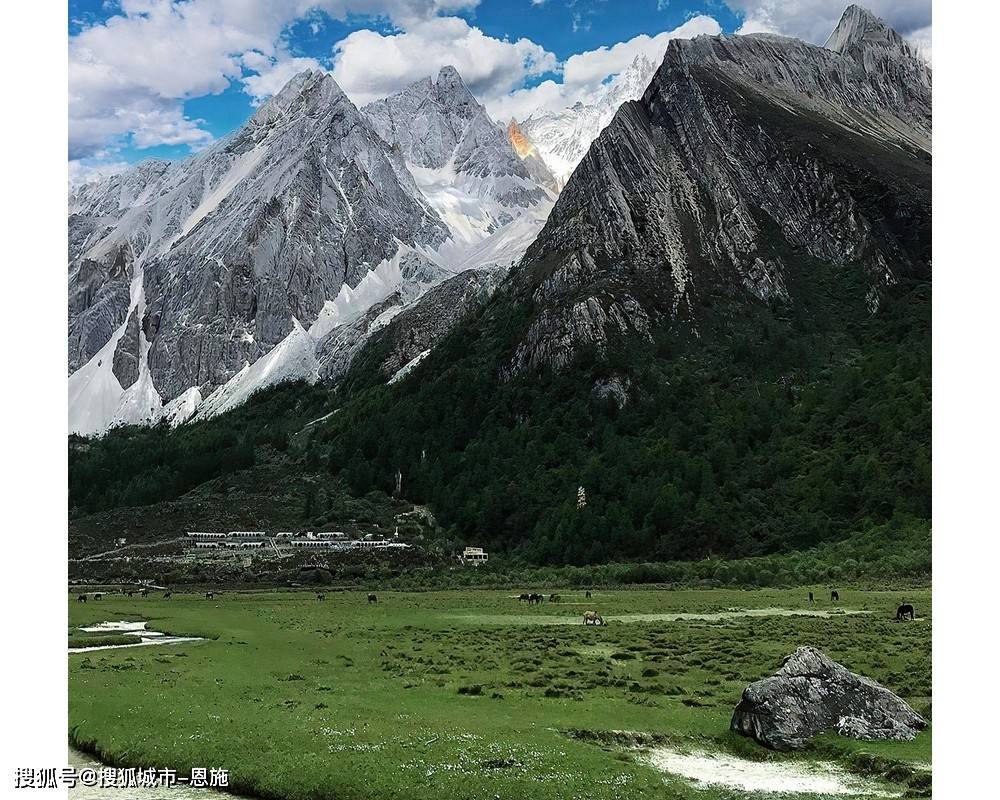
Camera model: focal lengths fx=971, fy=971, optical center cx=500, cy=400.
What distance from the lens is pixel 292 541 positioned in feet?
532

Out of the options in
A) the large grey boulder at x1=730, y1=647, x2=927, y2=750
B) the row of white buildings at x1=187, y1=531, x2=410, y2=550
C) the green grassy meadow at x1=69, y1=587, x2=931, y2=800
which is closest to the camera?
the green grassy meadow at x1=69, y1=587, x2=931, y2=800

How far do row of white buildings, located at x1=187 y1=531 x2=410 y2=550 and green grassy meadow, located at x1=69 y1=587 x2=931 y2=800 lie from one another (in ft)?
259

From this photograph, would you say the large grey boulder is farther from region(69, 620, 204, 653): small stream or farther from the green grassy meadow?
region(69, 620, 204, 653): small stream

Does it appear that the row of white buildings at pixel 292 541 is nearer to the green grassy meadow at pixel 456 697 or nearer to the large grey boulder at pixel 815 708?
the green grassy meadow at pixel 456 697

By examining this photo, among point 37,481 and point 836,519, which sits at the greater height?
point 37,481

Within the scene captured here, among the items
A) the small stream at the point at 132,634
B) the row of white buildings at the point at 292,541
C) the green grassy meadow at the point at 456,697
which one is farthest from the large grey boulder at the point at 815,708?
the row of white buildings at the point at 292,541

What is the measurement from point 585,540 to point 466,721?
121242 mm

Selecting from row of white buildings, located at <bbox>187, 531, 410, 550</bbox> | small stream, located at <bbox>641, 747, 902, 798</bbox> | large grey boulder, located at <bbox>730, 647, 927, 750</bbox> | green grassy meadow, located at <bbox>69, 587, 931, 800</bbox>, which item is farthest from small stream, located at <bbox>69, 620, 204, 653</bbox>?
row of white buildings, located at <bbox>187, 531, 410, 550</bbox>

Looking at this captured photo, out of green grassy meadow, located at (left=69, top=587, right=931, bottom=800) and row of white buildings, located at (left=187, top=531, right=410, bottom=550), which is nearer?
green grassy meadow, located at (left=69, top=587, right=931, bottom=800)

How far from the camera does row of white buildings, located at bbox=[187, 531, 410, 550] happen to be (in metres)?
158

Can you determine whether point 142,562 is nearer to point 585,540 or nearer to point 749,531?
point 585,540

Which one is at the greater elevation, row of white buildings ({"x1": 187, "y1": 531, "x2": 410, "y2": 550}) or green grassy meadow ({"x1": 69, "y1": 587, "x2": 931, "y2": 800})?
green grassy meadow ({"x1": 69, "y1": 587, "x2": 931, "y2": 800})
